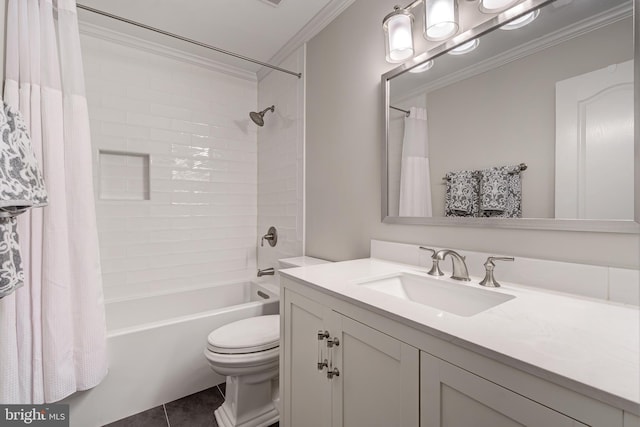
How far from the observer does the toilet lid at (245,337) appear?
4.76 ft

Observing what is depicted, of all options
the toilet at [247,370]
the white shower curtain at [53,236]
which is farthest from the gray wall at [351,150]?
the white shower curtain at [53,236]

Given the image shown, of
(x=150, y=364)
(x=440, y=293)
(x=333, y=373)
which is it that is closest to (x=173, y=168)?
(x=150, y=364)

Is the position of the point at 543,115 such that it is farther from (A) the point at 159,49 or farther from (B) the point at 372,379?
(A) the point at 159,49

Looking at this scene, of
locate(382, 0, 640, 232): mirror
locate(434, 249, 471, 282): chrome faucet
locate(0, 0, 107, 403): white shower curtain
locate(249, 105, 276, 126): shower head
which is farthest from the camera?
locate(249, 105, 276, 126): shower head

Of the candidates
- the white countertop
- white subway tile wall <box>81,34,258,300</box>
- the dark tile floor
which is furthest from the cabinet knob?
white subway tile wall <box>81,34,258,300</box>

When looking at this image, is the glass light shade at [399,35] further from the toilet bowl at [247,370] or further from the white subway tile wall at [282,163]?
the toilet bowl at [247,370]

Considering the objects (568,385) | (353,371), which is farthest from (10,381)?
(568,385)

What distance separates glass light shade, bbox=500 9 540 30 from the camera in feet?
3.26

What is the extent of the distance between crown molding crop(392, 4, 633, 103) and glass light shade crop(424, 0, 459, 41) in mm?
171

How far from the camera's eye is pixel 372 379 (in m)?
→ 0.82

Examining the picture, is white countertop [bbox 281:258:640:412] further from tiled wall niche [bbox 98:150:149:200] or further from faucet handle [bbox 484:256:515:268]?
tiled wall niche [bbox 98:150:149:200]

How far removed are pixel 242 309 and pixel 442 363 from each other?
1543mm

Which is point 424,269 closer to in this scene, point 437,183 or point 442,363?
point 437,183

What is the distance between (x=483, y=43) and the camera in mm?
1127
